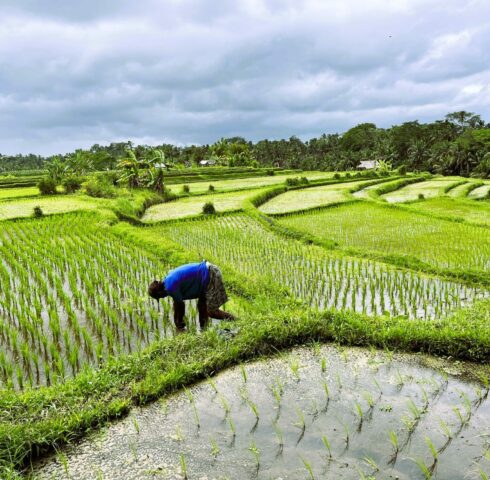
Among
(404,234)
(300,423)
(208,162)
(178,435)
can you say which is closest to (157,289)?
(178,435)

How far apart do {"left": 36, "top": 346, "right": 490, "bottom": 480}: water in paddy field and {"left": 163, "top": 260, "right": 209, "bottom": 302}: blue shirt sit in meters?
1.08

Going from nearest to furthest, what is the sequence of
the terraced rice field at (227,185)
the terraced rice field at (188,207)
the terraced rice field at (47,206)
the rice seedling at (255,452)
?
1. the rice seedling at (255,452)
2. the terraced rice field at (47,206)
3. the terraced rice field at (188,207)
4. the terraced rice field at (227,185)

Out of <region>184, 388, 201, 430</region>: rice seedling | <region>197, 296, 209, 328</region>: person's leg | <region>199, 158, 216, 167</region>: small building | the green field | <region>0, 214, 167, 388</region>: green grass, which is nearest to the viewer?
<region>184, 388, 201, 430</region>: rice seedling

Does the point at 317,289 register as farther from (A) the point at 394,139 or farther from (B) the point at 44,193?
(A) the point at 394,139

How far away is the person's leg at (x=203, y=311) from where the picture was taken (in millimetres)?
5008

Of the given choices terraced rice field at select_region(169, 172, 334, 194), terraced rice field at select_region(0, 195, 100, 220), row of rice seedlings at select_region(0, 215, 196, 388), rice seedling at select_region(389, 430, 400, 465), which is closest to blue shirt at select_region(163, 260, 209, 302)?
row of rice seedlings at select_region(0, 215, 196, 388)

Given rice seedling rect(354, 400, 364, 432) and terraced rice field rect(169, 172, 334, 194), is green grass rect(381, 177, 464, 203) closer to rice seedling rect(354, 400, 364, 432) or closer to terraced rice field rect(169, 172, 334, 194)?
terraced rice field rect(169, 172, 334, 194)

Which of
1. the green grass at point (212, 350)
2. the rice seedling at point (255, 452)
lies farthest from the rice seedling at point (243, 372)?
the rice seedling at point (255, 452)

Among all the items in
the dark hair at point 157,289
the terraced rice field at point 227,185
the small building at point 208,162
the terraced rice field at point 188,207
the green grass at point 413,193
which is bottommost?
the green grass at point 413,193

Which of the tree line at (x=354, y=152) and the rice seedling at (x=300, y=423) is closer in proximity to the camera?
the rice seedling at (x=300, y=423)

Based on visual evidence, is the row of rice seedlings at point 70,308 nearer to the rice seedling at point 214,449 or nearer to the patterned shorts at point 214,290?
the patterned shorts at point 214,290

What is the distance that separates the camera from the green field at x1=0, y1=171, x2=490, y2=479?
364 centimetres

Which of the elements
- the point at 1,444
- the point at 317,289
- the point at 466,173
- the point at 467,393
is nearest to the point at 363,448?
the point at 467,393

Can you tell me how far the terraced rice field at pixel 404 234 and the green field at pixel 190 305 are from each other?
6 centimetres
